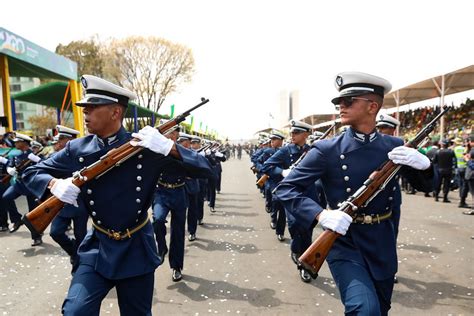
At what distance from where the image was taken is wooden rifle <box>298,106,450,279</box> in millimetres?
2531

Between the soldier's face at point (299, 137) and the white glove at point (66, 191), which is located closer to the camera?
the white glove at point (66, 191)

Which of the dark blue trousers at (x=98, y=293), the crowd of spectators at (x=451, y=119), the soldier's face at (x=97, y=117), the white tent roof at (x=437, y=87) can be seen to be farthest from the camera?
the crowd of spectators at (x=451, y=119)

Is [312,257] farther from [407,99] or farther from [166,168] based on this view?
[407,99]

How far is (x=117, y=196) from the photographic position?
282 cm

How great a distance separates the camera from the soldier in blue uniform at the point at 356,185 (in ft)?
8.81

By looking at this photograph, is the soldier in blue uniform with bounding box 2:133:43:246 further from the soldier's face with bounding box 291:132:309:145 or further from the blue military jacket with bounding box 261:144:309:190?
the soldier's face with bounding box 291:132:309:145

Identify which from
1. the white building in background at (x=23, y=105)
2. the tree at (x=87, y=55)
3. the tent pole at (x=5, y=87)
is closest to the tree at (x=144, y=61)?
the tree at (x=87, y=55)

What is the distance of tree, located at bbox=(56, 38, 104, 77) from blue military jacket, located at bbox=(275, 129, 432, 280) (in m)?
37.0

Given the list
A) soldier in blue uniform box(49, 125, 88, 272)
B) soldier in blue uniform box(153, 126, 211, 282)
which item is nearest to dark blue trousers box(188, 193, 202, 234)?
soldier in blue uniform box(153, 126, 211, 282)

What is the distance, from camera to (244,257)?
6211mm

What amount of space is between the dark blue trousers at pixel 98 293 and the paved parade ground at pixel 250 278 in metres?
1.47

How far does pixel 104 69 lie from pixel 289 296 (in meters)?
33.1

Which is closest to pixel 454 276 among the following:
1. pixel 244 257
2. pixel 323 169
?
pixel 244 257

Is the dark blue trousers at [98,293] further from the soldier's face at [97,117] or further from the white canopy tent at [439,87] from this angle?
the white canopy tent at [439,87]
